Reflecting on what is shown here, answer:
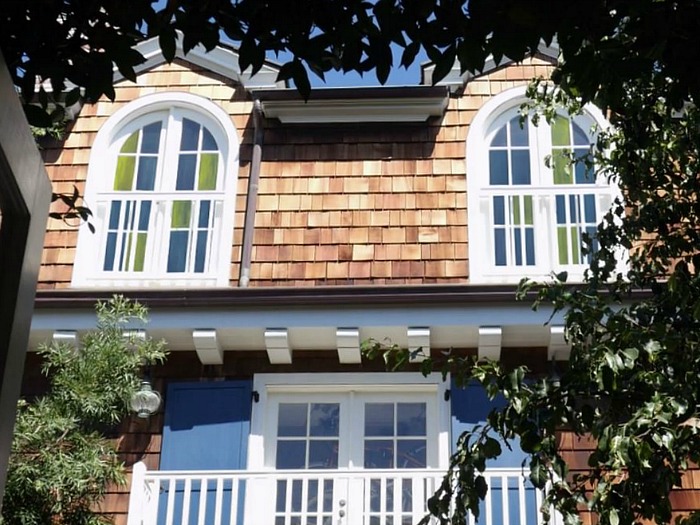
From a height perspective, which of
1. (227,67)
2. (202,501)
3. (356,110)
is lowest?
(202,501)

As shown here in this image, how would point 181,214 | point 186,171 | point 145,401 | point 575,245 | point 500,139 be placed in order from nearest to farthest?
point 145,401 < point 575,245 < point 181,214 < point 186,171 < point 500,139

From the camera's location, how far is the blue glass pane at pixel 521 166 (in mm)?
9367

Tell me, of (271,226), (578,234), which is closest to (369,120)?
(271,226)

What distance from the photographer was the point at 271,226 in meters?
9.14

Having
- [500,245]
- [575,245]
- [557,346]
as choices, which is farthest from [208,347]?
[575,245]

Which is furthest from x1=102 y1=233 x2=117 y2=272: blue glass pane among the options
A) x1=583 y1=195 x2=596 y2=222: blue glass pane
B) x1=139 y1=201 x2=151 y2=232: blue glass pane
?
x1=583 y1=195 x2=596 y2=222: blue glass pane

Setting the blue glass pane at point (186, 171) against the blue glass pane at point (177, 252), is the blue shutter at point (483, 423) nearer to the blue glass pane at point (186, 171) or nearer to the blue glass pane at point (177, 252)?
the blue glass pane at point (177, 252)

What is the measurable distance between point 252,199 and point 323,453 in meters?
2.22

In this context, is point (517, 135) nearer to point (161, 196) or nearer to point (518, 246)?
point (518, 246)

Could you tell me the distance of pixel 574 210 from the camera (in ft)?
30.0

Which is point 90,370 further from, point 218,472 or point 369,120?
point 369,120

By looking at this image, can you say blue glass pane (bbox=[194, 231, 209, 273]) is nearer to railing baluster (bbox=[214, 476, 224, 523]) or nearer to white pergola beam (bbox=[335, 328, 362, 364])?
white pergola beam (bbox=[335, 328, 362, 364])

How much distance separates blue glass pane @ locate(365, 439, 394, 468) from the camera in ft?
27.1

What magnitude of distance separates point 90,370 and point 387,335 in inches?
88.1
